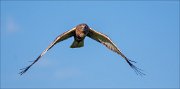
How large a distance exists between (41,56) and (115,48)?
153 inches

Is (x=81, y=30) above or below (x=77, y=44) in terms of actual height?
above

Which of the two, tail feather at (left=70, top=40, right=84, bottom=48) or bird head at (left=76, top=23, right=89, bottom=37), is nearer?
bird head at (left=76, top=23, right=89, bottom=37)

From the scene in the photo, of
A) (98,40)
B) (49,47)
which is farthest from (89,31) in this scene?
(49,47)

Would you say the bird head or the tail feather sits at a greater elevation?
the bird head

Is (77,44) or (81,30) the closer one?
(81,30)

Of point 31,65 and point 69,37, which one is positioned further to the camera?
point 69,37

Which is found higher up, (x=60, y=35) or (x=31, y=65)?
(x=60, y=35)

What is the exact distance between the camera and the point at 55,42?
23078 mm

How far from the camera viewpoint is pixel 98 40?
80.7ft

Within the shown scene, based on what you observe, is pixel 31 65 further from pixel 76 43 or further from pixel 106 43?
pixel 106 43

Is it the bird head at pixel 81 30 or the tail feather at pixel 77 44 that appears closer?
the bird head at pixel 81 30

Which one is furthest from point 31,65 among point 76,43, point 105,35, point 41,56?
point 105,35

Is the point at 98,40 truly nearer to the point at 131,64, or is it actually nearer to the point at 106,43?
the point at 106,43

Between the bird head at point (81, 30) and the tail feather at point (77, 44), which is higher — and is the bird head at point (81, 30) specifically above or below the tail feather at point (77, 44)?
above
